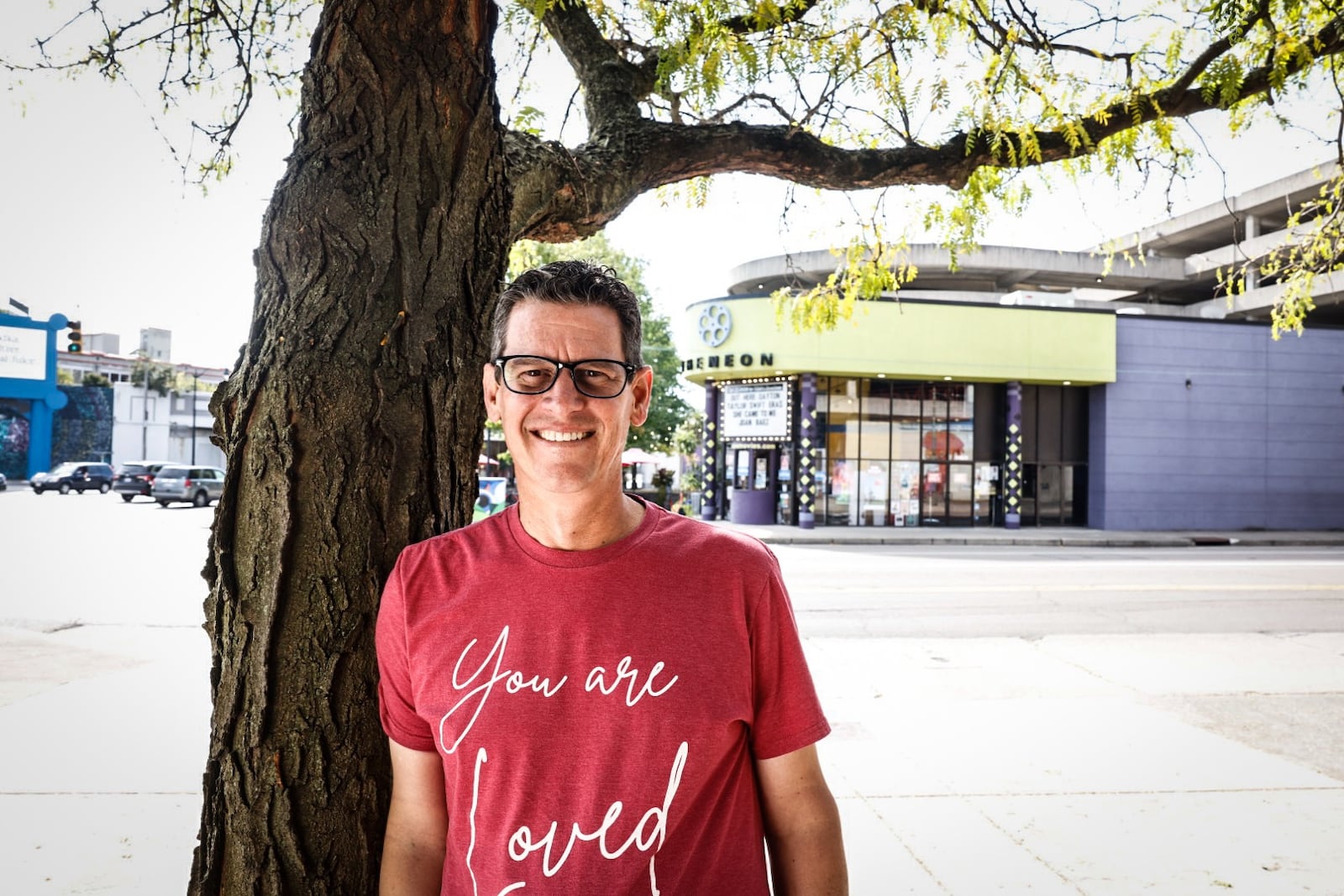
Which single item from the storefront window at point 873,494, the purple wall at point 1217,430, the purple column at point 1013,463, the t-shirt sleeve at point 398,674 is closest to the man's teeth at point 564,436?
the t-shirt sleeve at point 398,674

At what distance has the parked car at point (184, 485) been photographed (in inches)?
1303

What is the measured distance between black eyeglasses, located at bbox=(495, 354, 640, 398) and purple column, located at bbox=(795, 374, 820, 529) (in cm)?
2500

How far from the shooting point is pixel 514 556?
6.09 ft

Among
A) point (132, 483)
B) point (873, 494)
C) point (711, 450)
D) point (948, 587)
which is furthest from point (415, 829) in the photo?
point (132, 483)

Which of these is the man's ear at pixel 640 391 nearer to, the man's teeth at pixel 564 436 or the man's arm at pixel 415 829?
the man's teeth at pixel 564 436

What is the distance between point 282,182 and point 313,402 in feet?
2.06

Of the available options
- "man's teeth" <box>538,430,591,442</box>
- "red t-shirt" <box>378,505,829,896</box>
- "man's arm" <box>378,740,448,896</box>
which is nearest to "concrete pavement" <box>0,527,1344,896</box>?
"man's arm" <box>378,740,448,896</box>

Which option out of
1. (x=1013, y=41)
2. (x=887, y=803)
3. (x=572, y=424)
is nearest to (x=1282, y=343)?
(x=1013, y=41)

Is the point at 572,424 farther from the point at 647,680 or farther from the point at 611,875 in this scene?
the point at 611,875

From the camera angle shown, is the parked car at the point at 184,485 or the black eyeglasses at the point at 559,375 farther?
the parked car at the point at 184,485

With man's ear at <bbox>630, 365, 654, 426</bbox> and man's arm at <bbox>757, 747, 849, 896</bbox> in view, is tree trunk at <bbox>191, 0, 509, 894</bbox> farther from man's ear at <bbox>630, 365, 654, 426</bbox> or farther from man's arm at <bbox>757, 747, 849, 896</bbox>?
man's arm at <bbox>757, 747, 849, 896</bbox>

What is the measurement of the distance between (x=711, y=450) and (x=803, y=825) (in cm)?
2695

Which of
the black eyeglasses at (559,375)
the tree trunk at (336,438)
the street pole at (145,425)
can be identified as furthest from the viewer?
the street pole at (145,425)

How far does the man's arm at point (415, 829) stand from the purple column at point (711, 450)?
1048 inches
